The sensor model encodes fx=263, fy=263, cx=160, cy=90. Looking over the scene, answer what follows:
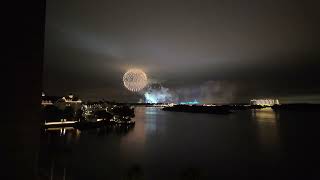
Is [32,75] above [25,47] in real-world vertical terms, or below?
below

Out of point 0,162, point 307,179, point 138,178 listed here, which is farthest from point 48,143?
point 0,162

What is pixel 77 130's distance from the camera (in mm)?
39250

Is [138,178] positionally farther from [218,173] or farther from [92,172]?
[218,173]

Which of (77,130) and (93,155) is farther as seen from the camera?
(77,130)

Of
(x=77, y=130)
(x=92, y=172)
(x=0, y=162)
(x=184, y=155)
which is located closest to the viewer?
(x=0, y=162)

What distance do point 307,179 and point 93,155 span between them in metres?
17.3

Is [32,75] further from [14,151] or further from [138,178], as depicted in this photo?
[138,178]

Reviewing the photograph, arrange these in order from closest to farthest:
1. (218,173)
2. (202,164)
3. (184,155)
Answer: (218,173) < (202,164) < (184,155)

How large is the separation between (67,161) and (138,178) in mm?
12164

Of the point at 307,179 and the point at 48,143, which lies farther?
the point at 48,143

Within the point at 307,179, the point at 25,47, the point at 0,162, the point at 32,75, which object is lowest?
the point at 307,179

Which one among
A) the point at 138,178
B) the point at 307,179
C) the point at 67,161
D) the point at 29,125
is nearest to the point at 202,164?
the point at 307,179

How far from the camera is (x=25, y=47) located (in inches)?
131

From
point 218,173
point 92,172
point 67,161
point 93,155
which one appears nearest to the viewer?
point 92,172
